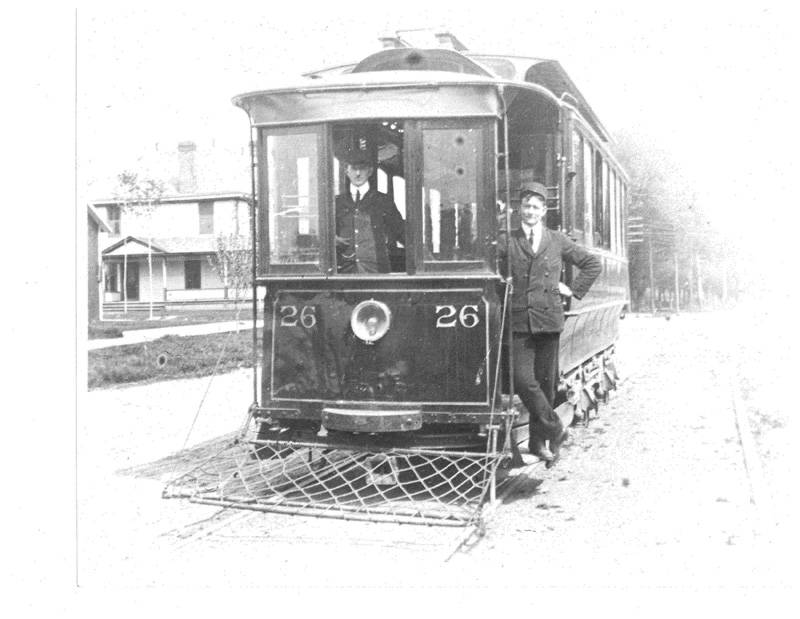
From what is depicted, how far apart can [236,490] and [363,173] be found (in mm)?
2498

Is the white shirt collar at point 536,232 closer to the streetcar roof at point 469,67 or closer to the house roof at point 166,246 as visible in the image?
the streetcar roof at point 469,67

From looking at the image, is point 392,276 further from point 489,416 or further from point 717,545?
point 717,545

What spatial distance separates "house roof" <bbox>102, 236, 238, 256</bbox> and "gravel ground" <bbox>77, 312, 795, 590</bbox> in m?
32.0

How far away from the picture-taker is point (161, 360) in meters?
15.3

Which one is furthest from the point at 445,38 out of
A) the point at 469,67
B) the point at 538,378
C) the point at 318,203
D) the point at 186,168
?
the point at 186,168

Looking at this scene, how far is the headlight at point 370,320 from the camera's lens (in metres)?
6.54

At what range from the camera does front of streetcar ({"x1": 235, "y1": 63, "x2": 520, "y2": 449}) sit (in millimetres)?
6414

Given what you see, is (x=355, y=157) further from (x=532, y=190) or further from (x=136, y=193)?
(x=136, y=193)

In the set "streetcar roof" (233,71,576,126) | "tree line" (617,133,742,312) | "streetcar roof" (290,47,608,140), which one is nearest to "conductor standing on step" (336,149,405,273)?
"streetcar roof" (233,71,576,126)

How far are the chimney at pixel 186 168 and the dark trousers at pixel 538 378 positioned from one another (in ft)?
141

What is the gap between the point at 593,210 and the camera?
30.7ft

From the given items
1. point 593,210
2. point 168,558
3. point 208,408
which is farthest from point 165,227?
point 168,558

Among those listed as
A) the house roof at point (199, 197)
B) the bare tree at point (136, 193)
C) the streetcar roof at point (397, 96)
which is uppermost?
the house roof at point (199, 197)

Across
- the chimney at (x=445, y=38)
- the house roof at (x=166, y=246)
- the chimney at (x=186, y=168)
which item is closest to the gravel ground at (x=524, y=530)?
the chimney at (x=445, y=38)
